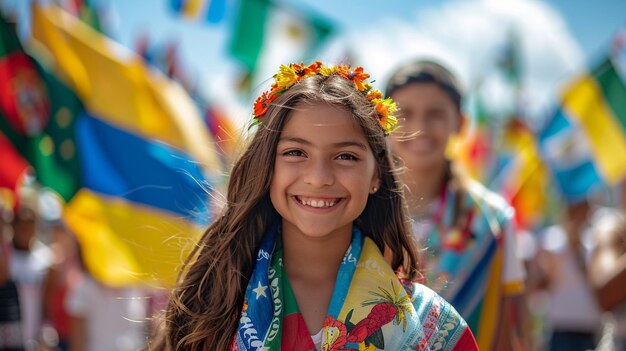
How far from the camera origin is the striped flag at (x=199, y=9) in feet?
25.3

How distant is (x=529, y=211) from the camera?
7883mm

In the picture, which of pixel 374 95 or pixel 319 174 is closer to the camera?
pixel 319 174

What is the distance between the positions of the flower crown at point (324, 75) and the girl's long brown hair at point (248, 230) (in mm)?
32

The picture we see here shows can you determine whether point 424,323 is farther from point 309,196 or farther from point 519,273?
point 519,273

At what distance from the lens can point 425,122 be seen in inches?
130

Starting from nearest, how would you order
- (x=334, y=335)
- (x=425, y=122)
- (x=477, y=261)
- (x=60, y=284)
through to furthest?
(x=334, y=335) < (x=477, y=261) < (x=425, y=122) < (x=60, y=284)

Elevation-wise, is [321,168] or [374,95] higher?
[374,95]

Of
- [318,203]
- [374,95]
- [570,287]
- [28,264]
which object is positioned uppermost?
[374,95]

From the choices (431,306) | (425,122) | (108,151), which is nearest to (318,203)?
(431,306)

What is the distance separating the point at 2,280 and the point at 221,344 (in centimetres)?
338

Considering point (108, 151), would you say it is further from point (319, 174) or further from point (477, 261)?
point (319, 174)

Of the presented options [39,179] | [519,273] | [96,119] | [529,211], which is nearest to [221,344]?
[519,273]

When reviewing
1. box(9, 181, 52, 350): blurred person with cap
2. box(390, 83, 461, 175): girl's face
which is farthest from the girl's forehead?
box(9, 181, 52, 350): blurred person with cap

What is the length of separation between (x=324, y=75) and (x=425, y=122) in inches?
44.4
